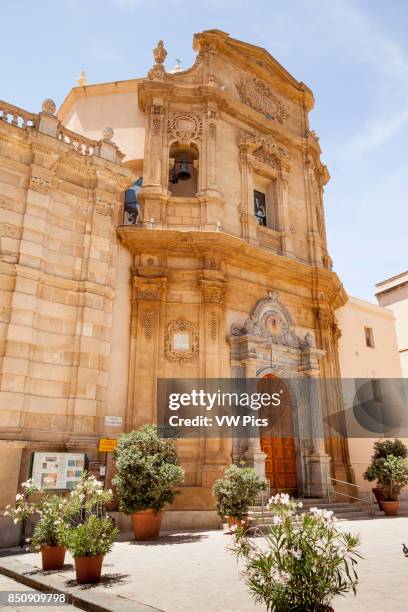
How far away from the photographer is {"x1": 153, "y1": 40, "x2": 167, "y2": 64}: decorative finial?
17.6 meters

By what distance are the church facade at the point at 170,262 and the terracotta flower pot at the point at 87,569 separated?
4.70m

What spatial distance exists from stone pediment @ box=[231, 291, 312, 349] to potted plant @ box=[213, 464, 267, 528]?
15.8 ft

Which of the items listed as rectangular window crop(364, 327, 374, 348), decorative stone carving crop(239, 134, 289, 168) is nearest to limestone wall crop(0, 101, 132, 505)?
decorative stone carving crop(239, 134, 289, 168)

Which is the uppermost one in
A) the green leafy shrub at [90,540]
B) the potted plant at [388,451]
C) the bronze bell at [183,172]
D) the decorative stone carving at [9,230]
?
the bronze bell at [183,172]

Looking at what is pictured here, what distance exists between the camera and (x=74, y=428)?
38.2 feet

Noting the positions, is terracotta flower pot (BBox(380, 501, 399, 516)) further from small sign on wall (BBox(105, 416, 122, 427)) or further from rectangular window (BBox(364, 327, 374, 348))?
small sign on wall (BBox(105, 416, 122, 427))

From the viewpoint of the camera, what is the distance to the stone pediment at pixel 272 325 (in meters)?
15.2

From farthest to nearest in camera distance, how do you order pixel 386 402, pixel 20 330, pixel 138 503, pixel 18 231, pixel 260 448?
pixel 386 402 < pixel 260 448 < pixel 18 231 < pixel 20 330 < pixel 138 503

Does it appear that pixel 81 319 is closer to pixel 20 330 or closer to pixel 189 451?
pixel 20 330

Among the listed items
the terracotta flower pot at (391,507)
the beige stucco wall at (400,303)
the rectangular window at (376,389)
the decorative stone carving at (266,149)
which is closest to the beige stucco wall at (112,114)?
the decorative stone carving at (266,149)

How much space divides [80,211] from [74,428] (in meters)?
5.97

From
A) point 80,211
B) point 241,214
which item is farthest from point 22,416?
point 241,214

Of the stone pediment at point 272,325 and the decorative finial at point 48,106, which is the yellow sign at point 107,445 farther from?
the decorative finial at point 48,106

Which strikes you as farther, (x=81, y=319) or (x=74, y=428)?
(x=81, y=319)
